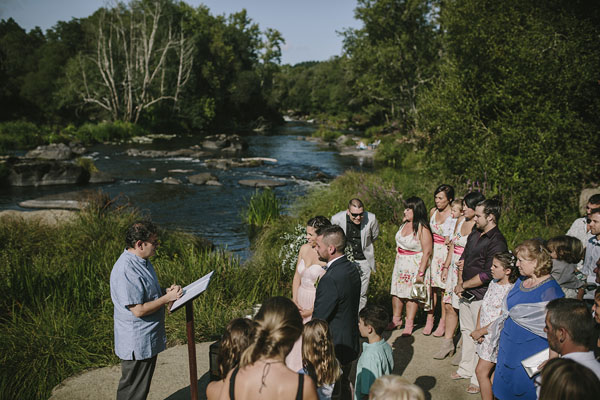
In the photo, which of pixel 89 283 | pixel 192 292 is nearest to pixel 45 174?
pixel 89 283

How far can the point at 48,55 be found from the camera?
45.2 metres

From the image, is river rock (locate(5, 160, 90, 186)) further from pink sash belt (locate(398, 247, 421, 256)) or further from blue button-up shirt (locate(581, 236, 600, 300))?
blue button-up shirt (locate(581, 236, 600, 300))

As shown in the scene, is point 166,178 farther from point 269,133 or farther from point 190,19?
point 190,19

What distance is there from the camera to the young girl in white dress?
4.20 m

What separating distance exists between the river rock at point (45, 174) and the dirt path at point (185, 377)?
57.6 feet

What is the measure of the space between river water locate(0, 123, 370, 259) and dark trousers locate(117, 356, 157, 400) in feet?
23.2

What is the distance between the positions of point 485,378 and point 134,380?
322 cm

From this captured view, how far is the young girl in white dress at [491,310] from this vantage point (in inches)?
165

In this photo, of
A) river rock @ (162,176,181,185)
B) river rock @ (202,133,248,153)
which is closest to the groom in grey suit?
river rock @ (162,176,181,185)

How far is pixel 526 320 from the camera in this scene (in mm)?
3648

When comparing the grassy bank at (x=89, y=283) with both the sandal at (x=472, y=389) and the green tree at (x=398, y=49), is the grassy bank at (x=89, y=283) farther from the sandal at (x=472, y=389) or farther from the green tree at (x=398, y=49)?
the green tree at (x=398, y=49)

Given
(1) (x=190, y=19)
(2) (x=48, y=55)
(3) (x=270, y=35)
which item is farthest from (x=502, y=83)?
(3) (x=270, y=35)

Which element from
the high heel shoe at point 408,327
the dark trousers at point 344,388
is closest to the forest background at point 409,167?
the high heel shoe at point 408,327

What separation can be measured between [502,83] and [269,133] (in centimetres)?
3785
